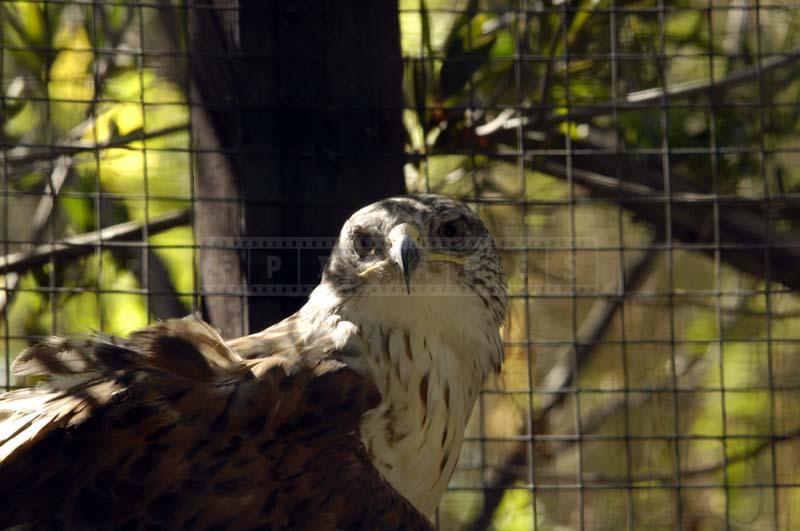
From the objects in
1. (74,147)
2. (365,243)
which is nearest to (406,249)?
(365,243)

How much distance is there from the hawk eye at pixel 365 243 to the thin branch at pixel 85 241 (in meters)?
1.22

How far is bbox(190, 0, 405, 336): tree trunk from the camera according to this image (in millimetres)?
3365

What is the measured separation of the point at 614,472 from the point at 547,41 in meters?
1.90

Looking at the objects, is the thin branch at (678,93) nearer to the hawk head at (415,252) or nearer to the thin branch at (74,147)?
the hawk head at (415,252)

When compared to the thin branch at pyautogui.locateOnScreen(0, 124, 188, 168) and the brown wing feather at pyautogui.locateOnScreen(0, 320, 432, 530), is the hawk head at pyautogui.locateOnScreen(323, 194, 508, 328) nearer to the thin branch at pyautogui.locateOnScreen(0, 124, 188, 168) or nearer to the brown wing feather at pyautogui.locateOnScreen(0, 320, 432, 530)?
the brown wing feather at pyautogui.locateOnScreen(0, 320, 432, 530)

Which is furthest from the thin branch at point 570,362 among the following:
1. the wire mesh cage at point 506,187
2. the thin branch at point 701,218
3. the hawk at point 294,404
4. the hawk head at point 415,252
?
the hawk head at point 415,252

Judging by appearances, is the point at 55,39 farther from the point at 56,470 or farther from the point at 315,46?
the point at 56,470

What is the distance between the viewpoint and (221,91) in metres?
3.44

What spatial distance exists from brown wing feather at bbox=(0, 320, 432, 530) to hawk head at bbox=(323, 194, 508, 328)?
220mm

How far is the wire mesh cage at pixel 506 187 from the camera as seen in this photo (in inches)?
134

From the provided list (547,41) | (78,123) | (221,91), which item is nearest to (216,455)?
(221,91)

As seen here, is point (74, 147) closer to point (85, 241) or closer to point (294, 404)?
point (85, 241)

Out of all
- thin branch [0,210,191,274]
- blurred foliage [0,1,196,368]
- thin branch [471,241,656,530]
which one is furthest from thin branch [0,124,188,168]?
thin branch [471,241,656,530]

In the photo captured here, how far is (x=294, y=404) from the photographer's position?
2.54 m
